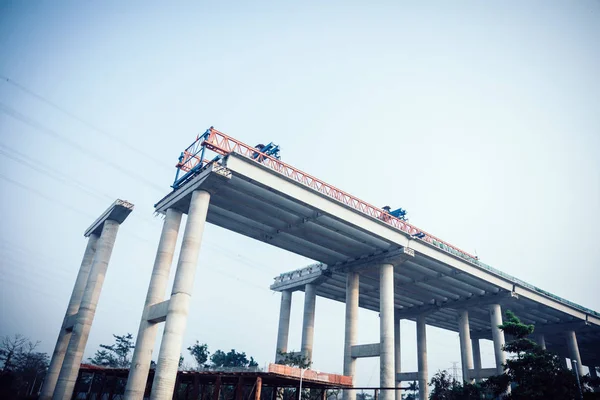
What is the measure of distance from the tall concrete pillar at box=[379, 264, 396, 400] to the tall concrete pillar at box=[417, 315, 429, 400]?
23.2 meters

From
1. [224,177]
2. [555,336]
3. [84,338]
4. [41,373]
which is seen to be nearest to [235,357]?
[41,373]

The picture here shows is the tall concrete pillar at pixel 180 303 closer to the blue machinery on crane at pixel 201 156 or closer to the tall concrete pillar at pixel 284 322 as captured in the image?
the blue machinery on crane at pixel 201 156

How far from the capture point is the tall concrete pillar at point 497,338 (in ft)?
184

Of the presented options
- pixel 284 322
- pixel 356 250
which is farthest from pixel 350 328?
pixel 284 322

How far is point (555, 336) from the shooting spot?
3356 inches

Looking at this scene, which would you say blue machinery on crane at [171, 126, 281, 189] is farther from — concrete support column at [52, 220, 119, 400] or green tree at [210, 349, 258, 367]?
green tree at [210, 349, 258, 367]

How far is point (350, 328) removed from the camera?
5078 centimetres

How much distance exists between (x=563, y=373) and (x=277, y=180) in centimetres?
3110

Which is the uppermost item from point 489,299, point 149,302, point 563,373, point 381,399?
point 489,299

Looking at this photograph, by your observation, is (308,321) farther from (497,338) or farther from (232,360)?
(232,360)

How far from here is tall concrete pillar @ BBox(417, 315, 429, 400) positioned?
2584 inches

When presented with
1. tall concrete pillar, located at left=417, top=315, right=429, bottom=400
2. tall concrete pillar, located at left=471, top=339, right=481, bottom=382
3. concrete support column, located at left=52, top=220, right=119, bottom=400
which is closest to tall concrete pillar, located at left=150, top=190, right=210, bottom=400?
concrete support column, located at left=52, top=220, right=119, bottom=400

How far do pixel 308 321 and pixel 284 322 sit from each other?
15.6ft

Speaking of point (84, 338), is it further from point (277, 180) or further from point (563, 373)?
point (563, 373)
